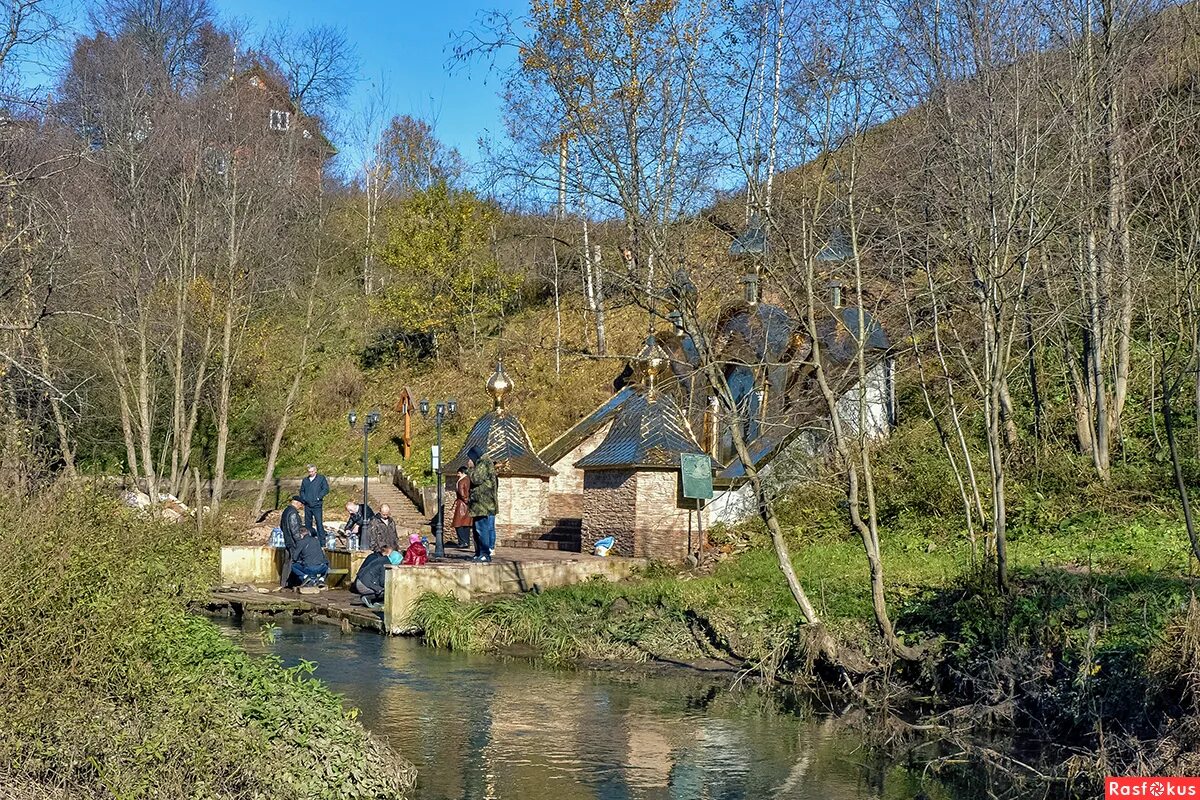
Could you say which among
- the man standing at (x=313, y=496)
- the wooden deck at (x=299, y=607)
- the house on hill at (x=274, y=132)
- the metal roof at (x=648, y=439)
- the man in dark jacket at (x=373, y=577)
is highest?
the house on hill at (x=274, y=132)

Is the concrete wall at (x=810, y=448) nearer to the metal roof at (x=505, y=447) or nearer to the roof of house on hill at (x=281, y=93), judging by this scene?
the metal roof at (x=505, y=447)

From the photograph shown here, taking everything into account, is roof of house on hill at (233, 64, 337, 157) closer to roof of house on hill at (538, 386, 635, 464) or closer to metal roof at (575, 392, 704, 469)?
roof of house on hill at (538, 386, 635, 464)

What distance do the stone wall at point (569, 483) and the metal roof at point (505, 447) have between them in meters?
0.63

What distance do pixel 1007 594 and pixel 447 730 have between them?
6.25 metres

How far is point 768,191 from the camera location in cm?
1431

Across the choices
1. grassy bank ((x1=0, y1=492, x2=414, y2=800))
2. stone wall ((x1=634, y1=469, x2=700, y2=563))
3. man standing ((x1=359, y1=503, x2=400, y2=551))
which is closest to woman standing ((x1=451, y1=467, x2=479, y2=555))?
man standing ((x1=359, y1=503, x2=400, y2=551))

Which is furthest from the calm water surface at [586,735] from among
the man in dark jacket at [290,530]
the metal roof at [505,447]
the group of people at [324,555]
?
the metal roof at [505,447]

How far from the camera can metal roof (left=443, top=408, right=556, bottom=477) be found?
28016mm

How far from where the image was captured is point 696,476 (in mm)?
19625

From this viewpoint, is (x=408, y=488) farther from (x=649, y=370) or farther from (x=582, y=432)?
(x=649, y=370)

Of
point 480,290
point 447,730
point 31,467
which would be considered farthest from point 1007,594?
point 480,290

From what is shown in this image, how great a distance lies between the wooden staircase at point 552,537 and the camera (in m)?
26.7

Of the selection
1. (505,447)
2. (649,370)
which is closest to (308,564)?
(505,447)

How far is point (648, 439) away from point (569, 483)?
5.66 metres
